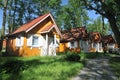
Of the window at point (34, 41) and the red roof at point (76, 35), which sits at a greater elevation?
the red roof at point (76, 35)

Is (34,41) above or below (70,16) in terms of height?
below

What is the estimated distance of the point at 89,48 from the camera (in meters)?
45.3

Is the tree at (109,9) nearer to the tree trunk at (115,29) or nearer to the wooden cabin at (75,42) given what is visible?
the tree trunk at (115,29)

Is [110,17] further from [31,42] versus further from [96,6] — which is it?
[31,42]

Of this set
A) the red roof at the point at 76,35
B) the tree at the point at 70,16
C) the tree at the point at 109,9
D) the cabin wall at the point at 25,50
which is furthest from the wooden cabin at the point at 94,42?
the tree at the point at 109,9

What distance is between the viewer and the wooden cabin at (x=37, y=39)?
27.9 m

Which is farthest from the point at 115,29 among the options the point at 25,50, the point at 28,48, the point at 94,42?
the point at 94,42

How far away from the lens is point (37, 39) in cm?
2902

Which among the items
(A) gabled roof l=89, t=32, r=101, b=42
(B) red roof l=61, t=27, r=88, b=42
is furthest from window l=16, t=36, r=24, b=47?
(A) gabled roof l=89, t=32, r=101, b=42

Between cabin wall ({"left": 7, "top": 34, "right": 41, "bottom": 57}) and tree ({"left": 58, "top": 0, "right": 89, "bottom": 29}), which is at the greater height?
tree ({"left": 58, "top": 0, "right": 89, "bottom": 29})

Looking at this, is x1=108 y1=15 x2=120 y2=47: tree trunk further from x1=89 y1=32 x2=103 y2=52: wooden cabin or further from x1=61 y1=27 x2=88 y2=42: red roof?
x1=89 y1=32 x2=103 y2=52: wooden cabin

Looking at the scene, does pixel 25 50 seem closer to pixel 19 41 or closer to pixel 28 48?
pixel 28 48

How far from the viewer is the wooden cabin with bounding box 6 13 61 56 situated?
27.9 metres

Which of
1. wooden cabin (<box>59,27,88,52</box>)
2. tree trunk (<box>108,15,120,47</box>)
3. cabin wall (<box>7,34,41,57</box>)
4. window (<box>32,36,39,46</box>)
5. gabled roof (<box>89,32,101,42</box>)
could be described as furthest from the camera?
gabled roof (<box>89,32,101,42</box>)
